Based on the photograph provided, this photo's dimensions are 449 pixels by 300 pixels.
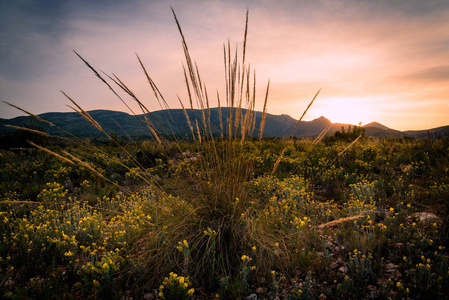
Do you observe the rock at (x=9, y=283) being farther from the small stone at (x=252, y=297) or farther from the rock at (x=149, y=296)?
the small stone at (x=252, y=297)

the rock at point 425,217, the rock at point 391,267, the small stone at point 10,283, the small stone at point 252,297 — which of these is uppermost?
the rock at point 425,217

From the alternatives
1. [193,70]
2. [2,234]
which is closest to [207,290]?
[193,70]

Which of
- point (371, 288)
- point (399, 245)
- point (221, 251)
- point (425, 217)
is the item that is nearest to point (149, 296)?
point (221, 251)

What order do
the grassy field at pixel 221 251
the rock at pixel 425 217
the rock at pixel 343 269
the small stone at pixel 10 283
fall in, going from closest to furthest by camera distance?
the grassy field at pixel 221 251 → the small stone at pixel 10 283 → the rock at pixel 343 269 → the rock at pixel 425 217

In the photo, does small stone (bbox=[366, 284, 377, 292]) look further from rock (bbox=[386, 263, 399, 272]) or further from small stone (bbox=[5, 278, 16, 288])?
small stone (bbox=[5, 278, 16, 288])

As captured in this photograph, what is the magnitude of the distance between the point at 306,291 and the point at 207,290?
34.6 inches

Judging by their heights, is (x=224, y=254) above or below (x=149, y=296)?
above

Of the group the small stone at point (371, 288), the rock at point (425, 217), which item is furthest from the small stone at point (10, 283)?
the rock at point (425, 217)

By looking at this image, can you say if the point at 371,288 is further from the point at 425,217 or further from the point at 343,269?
the point at 425,217

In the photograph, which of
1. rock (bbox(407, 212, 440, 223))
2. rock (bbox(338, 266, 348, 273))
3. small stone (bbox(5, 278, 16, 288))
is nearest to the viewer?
small stone (bbox(5, 278, 16, 288))

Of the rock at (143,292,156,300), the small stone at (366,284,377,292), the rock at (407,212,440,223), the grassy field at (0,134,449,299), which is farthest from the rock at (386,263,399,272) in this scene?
the rock at (143,292,156,300)

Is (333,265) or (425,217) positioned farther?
(425,217)

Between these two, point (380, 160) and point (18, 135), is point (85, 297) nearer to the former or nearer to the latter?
point (380, 160)

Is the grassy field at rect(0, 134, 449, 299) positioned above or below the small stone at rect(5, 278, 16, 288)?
above
